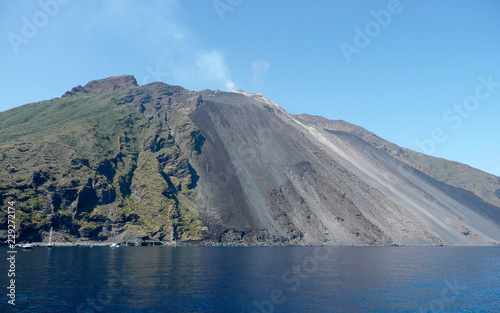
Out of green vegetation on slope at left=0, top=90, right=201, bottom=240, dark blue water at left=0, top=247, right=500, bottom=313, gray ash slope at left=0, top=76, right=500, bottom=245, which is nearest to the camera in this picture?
dark blue water at left=0, top=247, right=500, bottom=313

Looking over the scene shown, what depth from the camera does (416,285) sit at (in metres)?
51.4

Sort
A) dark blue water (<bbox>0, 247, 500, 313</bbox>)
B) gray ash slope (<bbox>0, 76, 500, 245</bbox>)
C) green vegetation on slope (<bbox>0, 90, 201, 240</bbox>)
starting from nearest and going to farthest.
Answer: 1. dark blue water (<bbox>0, 247, 500, 313</bbox>)
2. green vegetation on slope (<bbox>0, 90, 201, 240</bbox>)
3. gray ash slope (<bbox>0, 76, 500, 245</bbox>)

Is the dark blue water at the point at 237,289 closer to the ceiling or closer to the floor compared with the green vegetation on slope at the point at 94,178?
closer to the floor

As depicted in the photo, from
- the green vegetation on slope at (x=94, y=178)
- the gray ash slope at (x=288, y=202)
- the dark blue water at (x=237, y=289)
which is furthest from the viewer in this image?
the gray ash slope at (x=288, y=202)

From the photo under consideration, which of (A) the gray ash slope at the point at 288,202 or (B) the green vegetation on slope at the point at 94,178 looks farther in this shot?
(A) the gray ash slope at the point at 288,202

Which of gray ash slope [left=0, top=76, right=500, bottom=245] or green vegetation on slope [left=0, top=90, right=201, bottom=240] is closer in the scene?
green vegetation on slope [left=0, top=90, right=201, bottom=240]

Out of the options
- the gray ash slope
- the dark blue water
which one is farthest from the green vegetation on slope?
the dark blue water

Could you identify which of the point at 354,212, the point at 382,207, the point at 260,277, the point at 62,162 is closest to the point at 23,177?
the point at 62,162

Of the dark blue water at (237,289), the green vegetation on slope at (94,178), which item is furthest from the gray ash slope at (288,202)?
the dark blue water at (237,289)

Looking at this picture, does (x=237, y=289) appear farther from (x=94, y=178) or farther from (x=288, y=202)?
(x=288, y=202)

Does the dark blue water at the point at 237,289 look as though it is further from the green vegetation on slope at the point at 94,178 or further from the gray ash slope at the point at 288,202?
the gray ash slope at the point at 288,202

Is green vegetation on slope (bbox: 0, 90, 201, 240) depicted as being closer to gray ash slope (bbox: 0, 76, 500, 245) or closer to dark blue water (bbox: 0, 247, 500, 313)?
gray ash slope (bbox: 0, 76, 500, 245)

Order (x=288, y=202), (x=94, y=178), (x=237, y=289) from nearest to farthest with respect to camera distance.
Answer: (x=237, y=289) → (x=94, y=178) → (x=288, y=202)

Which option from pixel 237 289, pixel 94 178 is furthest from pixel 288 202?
pixel 237 289
